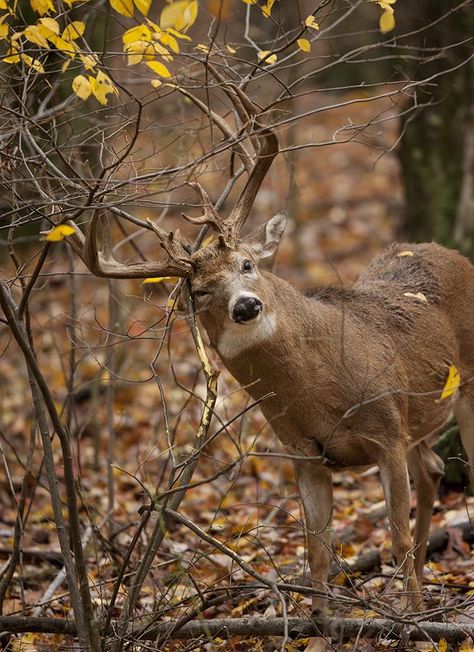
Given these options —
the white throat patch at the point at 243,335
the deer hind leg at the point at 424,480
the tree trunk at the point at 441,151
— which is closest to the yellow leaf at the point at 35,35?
the white throat patch at the point at 243,335

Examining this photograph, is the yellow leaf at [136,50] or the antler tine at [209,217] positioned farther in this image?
the antler tine at [209,217]

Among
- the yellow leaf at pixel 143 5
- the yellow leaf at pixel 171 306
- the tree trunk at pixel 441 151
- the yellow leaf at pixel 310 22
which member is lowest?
the yellow leaf at pixel 171 306

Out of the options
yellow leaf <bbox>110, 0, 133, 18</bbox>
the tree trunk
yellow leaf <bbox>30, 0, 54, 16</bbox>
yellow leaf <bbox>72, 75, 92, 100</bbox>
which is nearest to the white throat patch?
yellow leaf <bbox>72, 75, 92, 100</bbox>

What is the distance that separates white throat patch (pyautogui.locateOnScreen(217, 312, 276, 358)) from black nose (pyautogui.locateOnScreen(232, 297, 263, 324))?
161 millimetres

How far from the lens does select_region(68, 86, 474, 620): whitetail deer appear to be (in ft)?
19.0

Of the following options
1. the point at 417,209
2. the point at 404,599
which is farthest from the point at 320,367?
the point at 417,209

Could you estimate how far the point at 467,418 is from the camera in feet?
23.0

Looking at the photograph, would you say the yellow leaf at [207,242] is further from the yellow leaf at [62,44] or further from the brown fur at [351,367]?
the yellow leaf at [62,44]

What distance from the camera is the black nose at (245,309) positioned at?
5609 millimetres

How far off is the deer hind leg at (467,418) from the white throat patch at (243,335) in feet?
5.84

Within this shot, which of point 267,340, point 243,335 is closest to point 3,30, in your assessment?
point 243,335

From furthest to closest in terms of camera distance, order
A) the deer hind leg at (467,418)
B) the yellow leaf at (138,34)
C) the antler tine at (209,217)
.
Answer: the deer hind leg at (467,418)
the antler tine at (209,217)
the yellow leaf at (138,34)

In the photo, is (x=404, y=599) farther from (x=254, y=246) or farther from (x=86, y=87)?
(x=86, y=87)

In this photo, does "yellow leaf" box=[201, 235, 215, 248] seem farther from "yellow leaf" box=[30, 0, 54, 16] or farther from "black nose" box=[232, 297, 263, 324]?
"yellow leaf" box=[30, 0, 54, 16]
